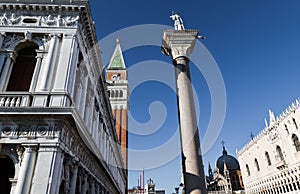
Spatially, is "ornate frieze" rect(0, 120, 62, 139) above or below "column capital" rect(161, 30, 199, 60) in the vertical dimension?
below

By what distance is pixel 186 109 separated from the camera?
41.2ft

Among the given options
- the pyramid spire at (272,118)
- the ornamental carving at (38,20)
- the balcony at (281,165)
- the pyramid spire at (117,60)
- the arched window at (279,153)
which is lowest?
the balcony at (281,165)

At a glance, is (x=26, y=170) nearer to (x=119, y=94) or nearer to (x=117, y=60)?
(x=119, y=94)

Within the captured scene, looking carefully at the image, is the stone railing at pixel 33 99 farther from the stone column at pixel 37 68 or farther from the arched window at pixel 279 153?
the arched window at pixel 279 153

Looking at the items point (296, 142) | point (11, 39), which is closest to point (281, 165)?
point (296, 142)

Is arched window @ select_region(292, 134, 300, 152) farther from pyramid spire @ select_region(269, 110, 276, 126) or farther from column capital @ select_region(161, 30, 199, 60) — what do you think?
column capital @ select_region(161, 30, 199, 60)

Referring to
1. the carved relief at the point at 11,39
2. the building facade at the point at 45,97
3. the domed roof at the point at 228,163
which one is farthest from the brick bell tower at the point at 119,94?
the domed roof at the point at 228,163

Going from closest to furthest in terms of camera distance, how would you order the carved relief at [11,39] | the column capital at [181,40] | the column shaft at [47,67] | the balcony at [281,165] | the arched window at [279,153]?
1. the column shaft at [47,67]
2. the carved relief at [11,39]
3. the column capital at [181,40]
4. the balcony at [281,165]
5. the arched window at [279,153]

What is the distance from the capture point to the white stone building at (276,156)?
39000 millimetres

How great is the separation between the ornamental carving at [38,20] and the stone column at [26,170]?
21.5ft

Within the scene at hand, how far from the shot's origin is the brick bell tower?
4469cm

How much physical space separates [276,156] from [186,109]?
140 feet

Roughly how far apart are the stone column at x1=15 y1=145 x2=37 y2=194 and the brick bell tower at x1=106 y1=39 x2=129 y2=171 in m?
36.4

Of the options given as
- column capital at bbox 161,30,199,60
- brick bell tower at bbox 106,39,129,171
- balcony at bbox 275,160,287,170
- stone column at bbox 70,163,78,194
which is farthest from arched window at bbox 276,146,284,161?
stone column at bbox 70,163,78,194
